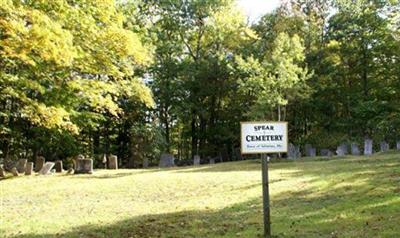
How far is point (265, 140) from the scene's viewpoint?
751 centimetres

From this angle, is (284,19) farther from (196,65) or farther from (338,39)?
(196,65)

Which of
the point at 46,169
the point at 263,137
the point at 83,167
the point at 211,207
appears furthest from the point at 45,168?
the point at 263,137

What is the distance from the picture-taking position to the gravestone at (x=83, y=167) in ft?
69.9

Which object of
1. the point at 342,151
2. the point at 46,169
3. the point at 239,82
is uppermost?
the point at 239,82

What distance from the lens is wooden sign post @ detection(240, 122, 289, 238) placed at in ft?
24.4

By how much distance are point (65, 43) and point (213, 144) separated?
2768 centimetres

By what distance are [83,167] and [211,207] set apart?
12142 mm

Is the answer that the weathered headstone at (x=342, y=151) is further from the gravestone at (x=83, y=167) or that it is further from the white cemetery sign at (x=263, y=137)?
the white cemetery sign at (x=263, y=137)

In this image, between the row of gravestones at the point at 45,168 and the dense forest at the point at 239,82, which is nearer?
the row of gravestones at the point at 45,168

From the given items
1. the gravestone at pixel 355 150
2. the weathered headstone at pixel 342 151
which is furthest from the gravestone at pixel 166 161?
the gravestone at pixel 355 150

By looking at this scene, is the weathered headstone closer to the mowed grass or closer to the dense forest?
the dense forest

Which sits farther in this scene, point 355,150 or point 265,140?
point 355,150

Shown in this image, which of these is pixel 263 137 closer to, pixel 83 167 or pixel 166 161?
pixel 83 167

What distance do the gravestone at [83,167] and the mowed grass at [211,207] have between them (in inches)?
208
